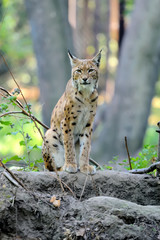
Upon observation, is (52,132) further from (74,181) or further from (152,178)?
(152,178)

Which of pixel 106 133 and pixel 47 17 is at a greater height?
pixel 47 17

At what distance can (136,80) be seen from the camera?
13781 mm

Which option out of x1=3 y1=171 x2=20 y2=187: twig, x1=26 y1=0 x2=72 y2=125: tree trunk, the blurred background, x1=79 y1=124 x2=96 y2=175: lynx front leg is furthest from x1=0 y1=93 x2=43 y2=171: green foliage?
x1=26 y1=0 x2=72 y2=125: tree trunk

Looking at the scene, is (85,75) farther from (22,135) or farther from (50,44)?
(50,44)

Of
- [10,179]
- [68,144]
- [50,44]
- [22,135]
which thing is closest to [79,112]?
[68,144]

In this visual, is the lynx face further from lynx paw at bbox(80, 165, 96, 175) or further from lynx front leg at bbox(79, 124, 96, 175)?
lynx paw at bbox(80, 165, 96, 175)

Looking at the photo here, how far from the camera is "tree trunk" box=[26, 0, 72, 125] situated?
1214cm

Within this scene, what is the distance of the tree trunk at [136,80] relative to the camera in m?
13.5

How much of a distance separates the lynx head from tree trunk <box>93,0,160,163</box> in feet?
26.4

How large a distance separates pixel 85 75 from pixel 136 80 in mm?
8512

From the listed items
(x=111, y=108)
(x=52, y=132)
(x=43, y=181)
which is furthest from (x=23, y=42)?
(x=43, y=181)

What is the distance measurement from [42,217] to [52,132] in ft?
7.72

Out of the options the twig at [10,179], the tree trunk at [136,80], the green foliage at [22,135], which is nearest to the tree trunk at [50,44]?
the tree trunk at [136,80]

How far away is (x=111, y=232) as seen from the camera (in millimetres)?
3637
